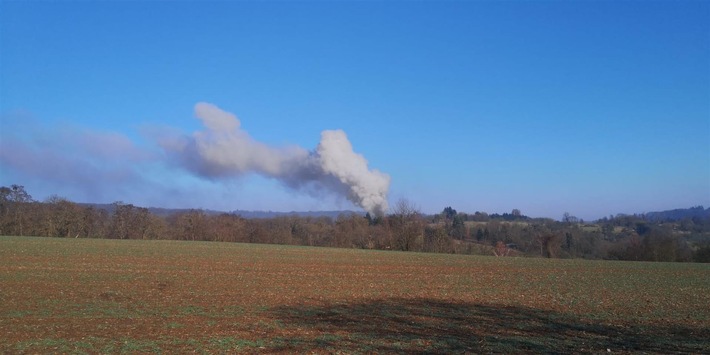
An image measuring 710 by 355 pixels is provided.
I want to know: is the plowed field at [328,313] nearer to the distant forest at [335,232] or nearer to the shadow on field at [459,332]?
the shadow on field at [459,332]

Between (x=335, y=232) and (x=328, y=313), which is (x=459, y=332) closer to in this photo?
(x=328, y=313)

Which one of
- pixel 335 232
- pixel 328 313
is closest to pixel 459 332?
pixel 328 313

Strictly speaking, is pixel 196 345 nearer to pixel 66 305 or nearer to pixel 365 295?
pixel 66 305

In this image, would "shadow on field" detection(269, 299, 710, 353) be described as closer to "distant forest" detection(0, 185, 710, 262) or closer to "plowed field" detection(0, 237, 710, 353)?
"plowed field" detection(0, 237, 710, 353)

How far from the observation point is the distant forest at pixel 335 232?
74250 mm

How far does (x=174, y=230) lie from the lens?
300 ft

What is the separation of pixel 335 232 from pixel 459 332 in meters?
78.9

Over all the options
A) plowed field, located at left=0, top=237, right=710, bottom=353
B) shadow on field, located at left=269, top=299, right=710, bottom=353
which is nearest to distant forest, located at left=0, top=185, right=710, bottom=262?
plowed field, located at left=0, top=237, right=710, bottom=353

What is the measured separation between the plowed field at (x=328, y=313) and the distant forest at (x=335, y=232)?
4837 cm

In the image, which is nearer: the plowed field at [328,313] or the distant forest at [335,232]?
the plowed field at [328,313]

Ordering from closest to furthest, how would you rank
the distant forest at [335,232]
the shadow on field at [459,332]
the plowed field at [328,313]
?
the shadow on field at [459,332], the plowed field at [328,313], the distant forest at [335,232]

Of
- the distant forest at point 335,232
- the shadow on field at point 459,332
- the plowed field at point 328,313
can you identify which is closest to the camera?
the shadow on field at point 459,332


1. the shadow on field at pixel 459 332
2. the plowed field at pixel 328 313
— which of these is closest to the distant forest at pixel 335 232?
the plowed field at pixel 328 313

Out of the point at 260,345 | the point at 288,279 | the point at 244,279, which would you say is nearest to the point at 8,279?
the point at 244,279
